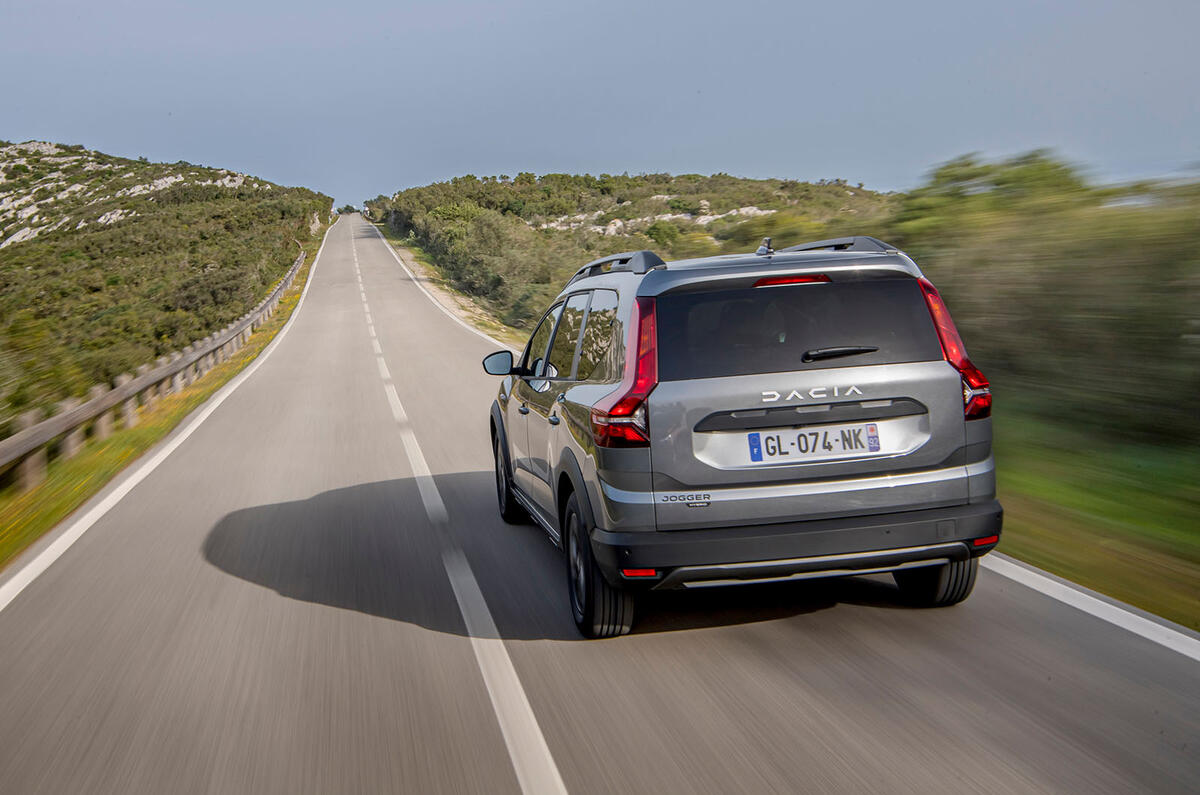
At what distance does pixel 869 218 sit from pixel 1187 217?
6015mm

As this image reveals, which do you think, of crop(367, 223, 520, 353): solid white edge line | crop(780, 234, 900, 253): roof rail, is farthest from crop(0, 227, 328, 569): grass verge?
crop(780, 234, 900, 253): roof rail

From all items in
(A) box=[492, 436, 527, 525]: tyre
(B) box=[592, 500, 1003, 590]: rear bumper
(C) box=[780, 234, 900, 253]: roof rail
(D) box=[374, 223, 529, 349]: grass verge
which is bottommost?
(D) box=[374, 223, 529, 349]: grass verge

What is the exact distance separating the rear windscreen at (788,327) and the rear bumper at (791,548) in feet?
2.15

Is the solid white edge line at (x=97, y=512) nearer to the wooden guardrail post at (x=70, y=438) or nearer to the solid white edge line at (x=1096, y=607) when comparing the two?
the wooden guardrail post at (x=70, y=438)

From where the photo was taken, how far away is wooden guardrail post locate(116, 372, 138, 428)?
14420mm

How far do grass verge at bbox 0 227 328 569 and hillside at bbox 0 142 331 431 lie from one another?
33.5 inches

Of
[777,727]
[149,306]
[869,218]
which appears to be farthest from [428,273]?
[777,727]

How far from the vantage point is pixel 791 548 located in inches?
159

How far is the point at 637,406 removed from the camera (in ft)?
13.4

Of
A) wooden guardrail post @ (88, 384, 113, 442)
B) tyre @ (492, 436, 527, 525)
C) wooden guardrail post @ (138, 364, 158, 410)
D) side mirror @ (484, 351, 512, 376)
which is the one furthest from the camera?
wooden guardrail post @ (138, 364, 158, 410)

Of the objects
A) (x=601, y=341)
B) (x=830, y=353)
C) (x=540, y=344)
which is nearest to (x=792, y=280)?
(x=830, y=353)

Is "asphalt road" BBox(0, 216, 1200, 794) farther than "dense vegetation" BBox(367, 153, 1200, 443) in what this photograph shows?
No

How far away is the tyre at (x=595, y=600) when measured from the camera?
4.46m

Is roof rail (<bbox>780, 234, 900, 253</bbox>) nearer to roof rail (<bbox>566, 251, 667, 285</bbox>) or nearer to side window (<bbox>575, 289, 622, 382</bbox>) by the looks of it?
roof rail (<bbox>566, 251, 667, 285</bbox>)
